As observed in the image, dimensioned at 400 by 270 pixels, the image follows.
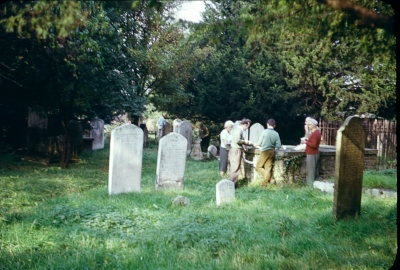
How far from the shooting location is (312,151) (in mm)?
10703

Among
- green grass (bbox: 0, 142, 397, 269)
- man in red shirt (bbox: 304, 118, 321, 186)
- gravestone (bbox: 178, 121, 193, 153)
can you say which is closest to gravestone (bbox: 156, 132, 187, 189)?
green grass (bbox: 0, 142, 397, 269)

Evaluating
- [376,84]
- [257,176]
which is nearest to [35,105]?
[257,176]

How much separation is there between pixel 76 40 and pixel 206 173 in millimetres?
6612

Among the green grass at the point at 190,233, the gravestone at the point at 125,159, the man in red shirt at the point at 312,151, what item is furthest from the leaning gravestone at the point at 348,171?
the gravestone at the point at 125,159

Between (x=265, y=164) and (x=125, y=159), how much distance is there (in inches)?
164

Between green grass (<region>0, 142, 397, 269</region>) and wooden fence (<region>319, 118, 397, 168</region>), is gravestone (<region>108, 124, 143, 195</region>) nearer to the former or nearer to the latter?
green grass (<region>0, 142, 397, 269</region>)

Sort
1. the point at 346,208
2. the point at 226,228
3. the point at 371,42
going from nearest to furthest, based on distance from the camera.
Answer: the point at 371,42 < the point at 226,228 < the point at 346,208

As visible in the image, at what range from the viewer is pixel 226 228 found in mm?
6082

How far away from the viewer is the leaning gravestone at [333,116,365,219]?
21.5 feet

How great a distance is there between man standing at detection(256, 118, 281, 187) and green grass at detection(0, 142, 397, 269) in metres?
1.76

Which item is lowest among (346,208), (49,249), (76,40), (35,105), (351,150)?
(49,249)

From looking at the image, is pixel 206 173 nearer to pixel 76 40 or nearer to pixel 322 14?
pixel 76 40

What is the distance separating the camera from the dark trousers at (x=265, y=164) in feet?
36.2

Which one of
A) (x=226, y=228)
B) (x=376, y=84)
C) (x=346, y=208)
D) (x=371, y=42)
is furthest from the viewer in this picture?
(x=376, y=84)
